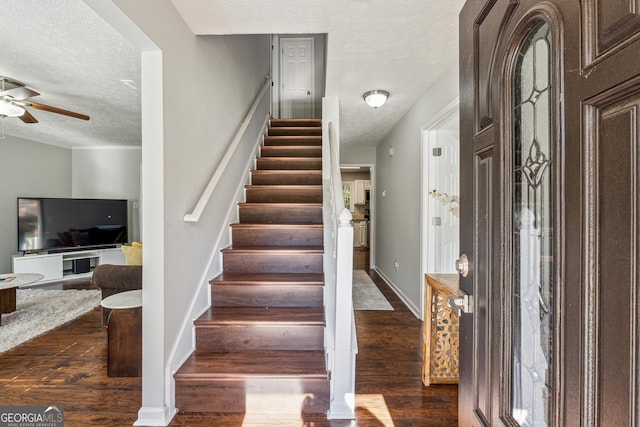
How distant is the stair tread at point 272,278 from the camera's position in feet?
6.97

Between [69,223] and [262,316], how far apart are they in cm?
495

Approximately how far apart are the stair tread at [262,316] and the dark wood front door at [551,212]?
1163 millimetres

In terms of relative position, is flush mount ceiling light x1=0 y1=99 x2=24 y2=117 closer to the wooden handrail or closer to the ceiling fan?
the ceiling fan

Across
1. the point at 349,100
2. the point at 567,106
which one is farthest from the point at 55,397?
the point at 349,100

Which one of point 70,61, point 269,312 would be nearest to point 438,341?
point 269,312

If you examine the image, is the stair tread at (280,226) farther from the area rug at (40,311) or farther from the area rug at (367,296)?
the area rug at (40,311)

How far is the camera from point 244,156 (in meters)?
3.07

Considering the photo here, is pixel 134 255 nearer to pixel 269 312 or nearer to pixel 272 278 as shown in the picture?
pixel 272 278

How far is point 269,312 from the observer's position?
2.03 meters

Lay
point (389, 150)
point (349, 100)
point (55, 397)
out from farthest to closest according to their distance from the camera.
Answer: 1. point (389, 150)
2. point (349, 100)
3. point (55, 397)

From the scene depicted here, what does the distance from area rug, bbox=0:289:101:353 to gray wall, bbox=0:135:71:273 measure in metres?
1.22

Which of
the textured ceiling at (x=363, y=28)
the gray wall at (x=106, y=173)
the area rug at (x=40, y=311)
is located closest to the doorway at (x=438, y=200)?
the textured ceiling at (x=363, y=28)

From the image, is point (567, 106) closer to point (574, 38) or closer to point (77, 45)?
point (574, 38)

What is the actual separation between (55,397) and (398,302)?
3145mm
